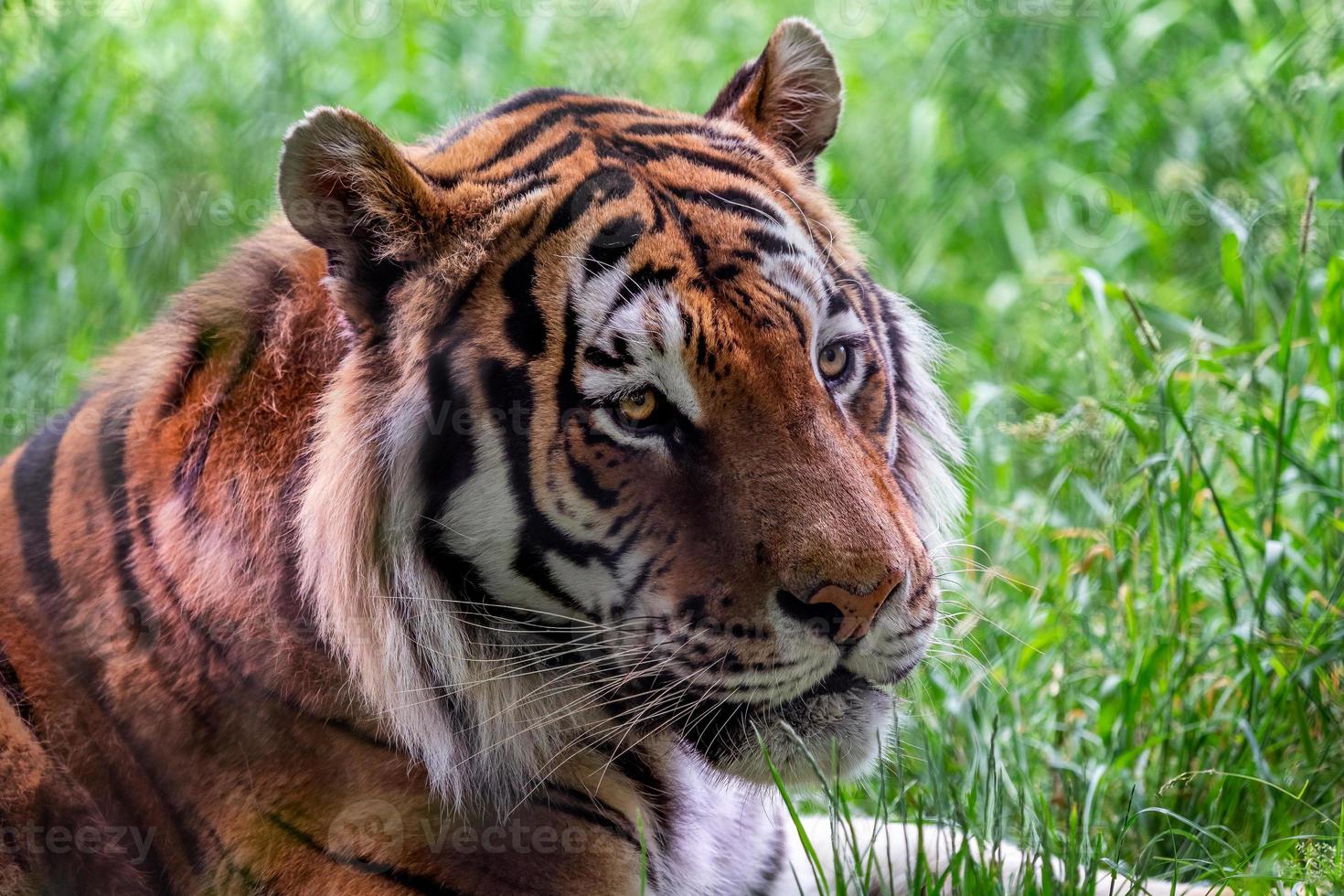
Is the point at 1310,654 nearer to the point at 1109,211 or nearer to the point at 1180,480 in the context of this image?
the point at 1180,480

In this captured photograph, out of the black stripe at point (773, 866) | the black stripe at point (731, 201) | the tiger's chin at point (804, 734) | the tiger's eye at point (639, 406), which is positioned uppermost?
the black stripe at point (731, 201)

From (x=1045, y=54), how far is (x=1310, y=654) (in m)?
3.70

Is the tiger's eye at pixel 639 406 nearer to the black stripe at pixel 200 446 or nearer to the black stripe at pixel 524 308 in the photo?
the black stripe at pixel 524 308

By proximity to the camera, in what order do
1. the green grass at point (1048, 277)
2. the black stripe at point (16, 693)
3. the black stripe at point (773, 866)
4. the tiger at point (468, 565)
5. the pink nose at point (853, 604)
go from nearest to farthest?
the pink nose at point (853, 604), the tiger at point (468, 565), the black stripe at point (16, 693), the black stripe at point (773, 866), the green grass at point (1048, 277)

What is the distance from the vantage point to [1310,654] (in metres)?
2.80

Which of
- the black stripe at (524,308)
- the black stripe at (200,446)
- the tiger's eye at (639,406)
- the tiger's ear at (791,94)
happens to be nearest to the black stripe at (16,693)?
the black stripe at (200,446)

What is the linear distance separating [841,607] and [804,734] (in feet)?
0.90

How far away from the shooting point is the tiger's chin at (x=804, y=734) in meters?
2.13

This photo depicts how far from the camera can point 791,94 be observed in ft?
8.96

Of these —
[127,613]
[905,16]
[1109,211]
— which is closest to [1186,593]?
[127,613]

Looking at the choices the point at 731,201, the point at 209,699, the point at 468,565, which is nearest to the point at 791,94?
the point at 731,201

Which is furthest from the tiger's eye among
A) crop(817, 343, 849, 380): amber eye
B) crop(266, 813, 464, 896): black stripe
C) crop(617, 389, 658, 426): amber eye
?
crop(266, 813, 464, 896): black stripe

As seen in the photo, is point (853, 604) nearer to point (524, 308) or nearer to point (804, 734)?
point (804, 734)

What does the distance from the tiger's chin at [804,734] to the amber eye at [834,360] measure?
0.52 meters
